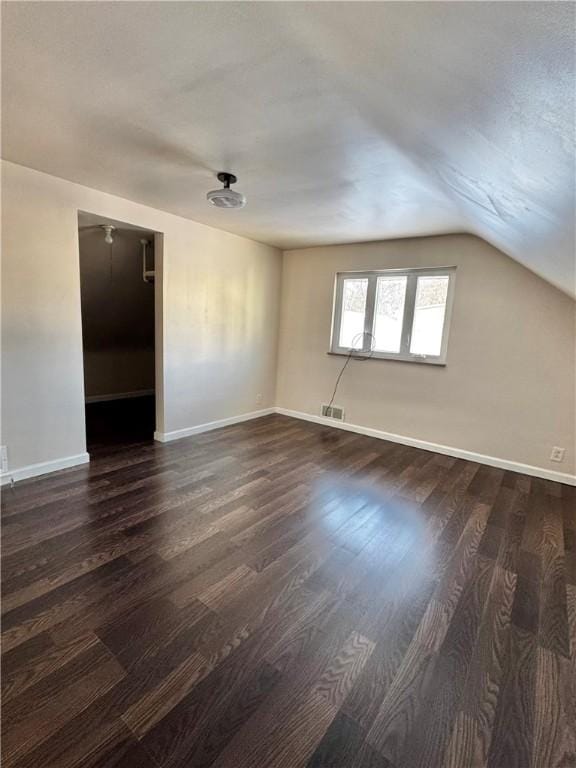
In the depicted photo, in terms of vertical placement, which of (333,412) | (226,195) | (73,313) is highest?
(226,195)

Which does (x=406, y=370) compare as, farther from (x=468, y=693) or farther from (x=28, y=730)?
(x=28, y=730)

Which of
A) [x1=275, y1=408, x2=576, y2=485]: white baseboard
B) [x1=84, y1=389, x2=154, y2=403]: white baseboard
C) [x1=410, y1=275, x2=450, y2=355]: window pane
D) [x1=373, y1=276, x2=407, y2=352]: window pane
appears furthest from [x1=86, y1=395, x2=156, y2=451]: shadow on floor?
[x1=410, y1=275, x2=450, y2=355]: window pane

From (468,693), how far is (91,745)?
129 cm

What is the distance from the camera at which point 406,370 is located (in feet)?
13.2

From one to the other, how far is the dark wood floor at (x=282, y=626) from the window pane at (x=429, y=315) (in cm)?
171

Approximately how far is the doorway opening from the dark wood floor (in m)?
1.53

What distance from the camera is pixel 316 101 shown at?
4.99ft

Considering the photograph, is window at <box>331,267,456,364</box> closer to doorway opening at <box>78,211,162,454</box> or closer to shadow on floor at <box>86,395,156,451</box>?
doorway opening at <box>78,211,162,454</box>

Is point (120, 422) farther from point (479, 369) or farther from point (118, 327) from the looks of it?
point (479, 369)

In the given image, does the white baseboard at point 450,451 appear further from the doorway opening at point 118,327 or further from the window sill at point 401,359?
the doorway opening at point 118,327

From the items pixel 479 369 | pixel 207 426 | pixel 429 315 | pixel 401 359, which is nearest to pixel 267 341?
pixel 207 426

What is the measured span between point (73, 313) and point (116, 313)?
2.33 meters

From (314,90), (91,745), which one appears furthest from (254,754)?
(314,90)

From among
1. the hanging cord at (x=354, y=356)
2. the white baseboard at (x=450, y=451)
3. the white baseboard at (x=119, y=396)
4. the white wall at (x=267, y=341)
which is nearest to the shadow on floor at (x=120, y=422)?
the white baseboard at (x=119, y=396)
